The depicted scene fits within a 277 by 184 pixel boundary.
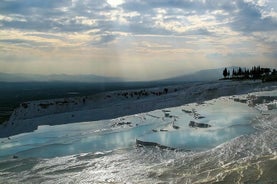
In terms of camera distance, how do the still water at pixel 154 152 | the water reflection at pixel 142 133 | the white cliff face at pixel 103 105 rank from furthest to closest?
the white cliff face at pixel 103 105, the water reflection at pixel 142 133, the still water at pixel 154 152

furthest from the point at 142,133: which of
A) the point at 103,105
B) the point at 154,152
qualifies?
the point at 103,105

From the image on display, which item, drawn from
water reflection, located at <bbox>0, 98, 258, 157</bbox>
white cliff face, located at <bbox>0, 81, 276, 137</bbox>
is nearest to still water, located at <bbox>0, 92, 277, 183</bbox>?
water reflection, located at <bbox>0, 98, 258, 157</bbox>

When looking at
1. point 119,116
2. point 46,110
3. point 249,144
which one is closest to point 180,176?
point 249,144

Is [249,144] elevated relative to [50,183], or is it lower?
elevated

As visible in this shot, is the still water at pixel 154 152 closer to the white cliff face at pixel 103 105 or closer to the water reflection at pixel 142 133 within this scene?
the water reflection at pixel 142 133

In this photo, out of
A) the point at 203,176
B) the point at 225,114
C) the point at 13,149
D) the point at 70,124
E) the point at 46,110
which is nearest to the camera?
the point at 203,176

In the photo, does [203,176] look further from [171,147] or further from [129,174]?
[171,147]

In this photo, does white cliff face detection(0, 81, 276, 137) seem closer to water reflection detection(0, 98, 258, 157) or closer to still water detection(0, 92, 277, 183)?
water reflection detection(0, 98, 258, 157)

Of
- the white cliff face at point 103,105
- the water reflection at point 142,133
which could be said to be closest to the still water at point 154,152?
the water reflection at point 142,133
